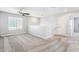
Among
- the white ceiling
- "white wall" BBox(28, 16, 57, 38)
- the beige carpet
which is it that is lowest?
the beige carpet

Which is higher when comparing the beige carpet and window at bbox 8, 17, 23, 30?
window at bbox 8, 17, 23, 30

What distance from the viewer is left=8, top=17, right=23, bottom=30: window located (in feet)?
5.27

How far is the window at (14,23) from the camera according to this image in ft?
5.27

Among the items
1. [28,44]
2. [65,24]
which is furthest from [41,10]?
[28,44]

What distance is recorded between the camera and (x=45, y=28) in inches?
65.1

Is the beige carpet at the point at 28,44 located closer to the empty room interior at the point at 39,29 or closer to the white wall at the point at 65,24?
the empty room interior at the point at 39,29

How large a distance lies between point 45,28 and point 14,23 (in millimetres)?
553

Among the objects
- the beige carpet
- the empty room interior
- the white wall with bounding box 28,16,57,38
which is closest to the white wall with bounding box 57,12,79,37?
the empty room interior

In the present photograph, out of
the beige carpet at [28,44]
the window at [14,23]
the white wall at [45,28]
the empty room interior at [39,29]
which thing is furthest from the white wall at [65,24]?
the window at [14,23]

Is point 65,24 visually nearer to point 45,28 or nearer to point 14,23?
point 45,28

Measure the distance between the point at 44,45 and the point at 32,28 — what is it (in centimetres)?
37

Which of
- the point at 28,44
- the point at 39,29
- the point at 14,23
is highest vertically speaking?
the point at 14,23

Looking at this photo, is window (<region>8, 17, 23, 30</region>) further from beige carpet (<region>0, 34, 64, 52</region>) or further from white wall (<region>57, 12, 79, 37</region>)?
white wall (<region>57, 12, 79, 37</region>)
